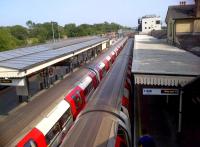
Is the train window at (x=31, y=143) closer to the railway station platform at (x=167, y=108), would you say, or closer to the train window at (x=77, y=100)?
the train window at (x=77, y=100)

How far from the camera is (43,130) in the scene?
10.2 meters

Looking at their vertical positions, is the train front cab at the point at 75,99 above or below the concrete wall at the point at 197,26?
below

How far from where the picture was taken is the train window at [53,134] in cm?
1048

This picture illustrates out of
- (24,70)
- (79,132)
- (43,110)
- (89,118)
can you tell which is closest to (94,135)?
(79,132)

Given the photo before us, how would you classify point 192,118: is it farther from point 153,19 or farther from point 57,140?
point 153,19

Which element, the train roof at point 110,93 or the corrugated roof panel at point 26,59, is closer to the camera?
the train roof at point 110,93

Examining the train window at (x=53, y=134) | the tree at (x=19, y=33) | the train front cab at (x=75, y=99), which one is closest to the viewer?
the train window at (x=53, y=134)

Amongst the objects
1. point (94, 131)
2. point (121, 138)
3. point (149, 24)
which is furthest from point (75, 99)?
point (149, 24)

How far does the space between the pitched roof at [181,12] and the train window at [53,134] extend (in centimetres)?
2148

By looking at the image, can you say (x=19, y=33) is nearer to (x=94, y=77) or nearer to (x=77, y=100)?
Answer: (x=94, y=77)

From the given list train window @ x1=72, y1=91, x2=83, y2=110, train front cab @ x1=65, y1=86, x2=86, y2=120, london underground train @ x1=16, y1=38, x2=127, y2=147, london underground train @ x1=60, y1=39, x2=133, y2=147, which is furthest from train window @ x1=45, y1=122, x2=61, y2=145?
train window @ x1=72, y1=91, x2=83, y2=110

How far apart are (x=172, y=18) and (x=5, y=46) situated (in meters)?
44.0

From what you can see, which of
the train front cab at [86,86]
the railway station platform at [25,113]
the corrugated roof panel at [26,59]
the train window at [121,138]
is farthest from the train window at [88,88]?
the train window at [121,138]

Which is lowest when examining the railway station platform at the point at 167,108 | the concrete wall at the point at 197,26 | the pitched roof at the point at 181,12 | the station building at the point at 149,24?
the railway station platform at the point at 167,108
